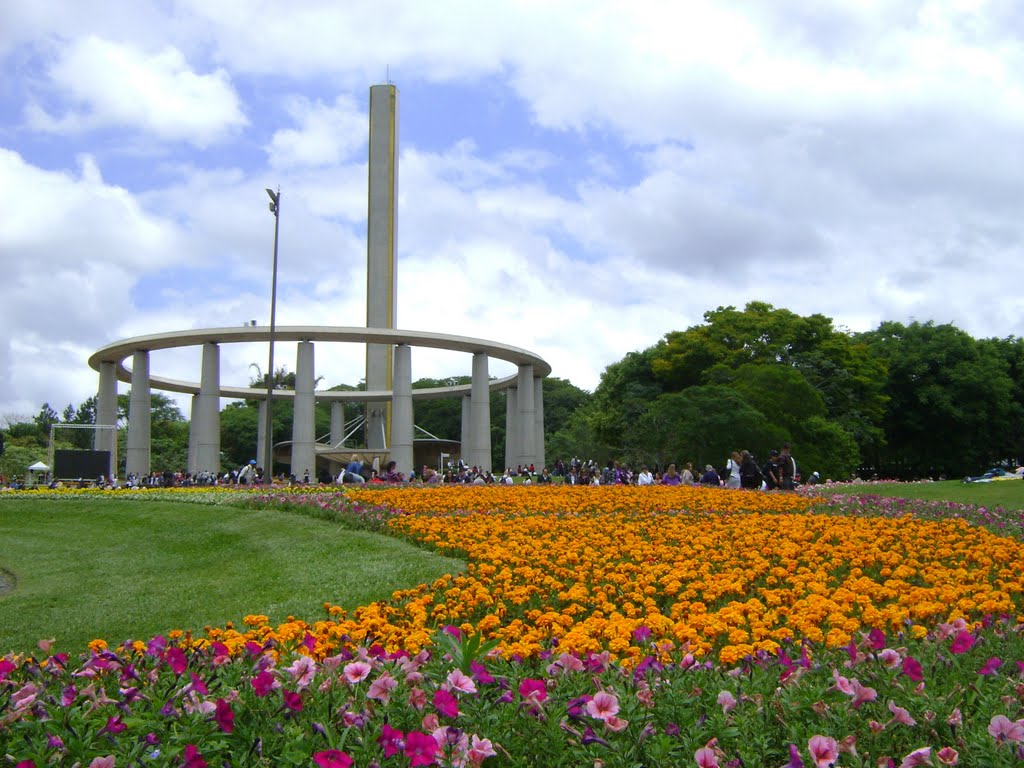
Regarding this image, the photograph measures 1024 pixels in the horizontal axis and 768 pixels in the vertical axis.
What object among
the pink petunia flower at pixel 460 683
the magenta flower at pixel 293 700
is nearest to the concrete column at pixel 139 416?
the magenta flower at pixel 293 700

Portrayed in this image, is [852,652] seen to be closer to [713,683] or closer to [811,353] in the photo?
[713,683]

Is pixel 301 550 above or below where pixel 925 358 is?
below

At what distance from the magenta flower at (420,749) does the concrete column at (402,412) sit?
33.1m

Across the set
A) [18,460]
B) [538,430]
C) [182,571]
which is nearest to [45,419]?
[18,460]

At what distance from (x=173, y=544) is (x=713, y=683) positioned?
35.8ft

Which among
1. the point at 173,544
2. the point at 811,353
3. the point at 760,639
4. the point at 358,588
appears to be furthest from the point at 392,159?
the point at 760,639

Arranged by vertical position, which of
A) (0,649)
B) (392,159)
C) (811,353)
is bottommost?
(0,649)

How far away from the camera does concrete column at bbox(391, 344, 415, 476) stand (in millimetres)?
35781

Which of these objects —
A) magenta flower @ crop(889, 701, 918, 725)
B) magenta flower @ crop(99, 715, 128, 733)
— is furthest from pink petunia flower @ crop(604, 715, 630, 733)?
magenta flower @ crop(99, 715, 128, 733)

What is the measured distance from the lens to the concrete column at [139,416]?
3656 centimetres

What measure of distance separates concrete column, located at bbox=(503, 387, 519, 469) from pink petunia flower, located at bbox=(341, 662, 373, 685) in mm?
37145

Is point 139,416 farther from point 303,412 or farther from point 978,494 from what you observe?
point 978,494

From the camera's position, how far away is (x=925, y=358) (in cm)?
4625

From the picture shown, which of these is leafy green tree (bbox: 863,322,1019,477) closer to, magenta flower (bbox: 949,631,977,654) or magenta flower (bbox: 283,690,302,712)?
magenta flower (bbox: 949,631,977,654)
